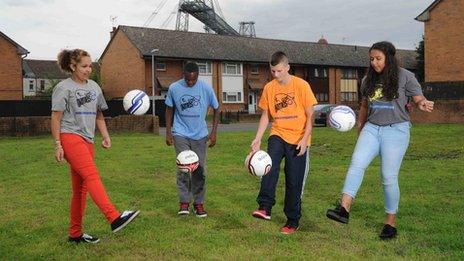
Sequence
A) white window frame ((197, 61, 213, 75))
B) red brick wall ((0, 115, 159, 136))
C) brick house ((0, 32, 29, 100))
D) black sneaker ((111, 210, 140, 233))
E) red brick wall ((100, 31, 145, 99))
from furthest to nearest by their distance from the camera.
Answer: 1. white window frame ((197, 61, 213, 75))
2. red brick wall ((100, 31, 145, 99))
3. brick house ((0, 32, 29, 100))
4. red brick wall ((0, 115, 159, 136))
5. black sneaker ((111, 210, 140, 233))

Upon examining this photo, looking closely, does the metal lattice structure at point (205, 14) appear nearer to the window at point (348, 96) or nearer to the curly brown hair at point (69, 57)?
the window at point (348, 96)

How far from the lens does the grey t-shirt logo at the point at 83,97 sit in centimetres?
598

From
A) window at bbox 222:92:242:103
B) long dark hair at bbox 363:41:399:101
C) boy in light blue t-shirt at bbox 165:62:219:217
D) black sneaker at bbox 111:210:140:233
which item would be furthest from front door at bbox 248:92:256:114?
black sneaker at bbox 111:210:140:233

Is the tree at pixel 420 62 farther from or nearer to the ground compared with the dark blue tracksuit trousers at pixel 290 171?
farther from the ground

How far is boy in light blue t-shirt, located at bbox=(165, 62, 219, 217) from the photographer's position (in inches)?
292

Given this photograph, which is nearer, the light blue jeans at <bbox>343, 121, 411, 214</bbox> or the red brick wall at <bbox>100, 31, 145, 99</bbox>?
the light blue jeans at <bbox>343, 121, 411, 214</bbox>

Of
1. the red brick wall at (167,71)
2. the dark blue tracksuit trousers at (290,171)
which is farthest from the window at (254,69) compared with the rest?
the dark blue tracksuit trousers at (290,171)

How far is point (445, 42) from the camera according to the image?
3884cm

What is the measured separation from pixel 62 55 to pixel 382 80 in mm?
3471

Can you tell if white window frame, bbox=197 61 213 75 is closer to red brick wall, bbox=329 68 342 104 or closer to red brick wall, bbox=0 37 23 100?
red brick wall, bbox=329 68 342 104

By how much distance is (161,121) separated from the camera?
136ft

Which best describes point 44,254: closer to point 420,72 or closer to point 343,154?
point 343,154

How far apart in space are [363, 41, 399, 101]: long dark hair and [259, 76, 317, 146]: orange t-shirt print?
0.64 meters

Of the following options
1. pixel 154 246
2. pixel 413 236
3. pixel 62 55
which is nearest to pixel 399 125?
pixel 413 236
